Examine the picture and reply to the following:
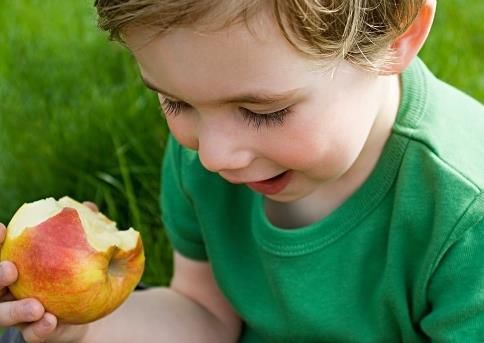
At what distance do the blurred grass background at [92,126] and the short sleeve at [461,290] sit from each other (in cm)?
88

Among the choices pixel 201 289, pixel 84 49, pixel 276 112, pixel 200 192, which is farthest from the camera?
pixel 84 49

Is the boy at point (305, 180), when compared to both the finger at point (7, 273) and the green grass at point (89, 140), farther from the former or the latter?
the green grass at point (89, 140)

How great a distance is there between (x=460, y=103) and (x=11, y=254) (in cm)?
76

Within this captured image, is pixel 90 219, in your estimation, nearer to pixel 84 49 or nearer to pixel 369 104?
pixel 369 104

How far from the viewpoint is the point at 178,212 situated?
2012 millimetres

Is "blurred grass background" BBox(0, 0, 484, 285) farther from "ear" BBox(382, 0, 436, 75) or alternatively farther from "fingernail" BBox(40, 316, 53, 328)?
"ear" BBox(382, 0, 436, 75)

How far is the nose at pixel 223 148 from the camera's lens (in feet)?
4.76

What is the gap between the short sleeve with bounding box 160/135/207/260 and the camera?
1.97m

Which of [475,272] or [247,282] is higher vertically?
[475,272]

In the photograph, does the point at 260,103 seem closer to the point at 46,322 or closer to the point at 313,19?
the point at 313,19

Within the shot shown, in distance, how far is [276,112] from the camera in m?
1.46

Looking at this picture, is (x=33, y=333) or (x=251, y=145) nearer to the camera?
(x=251, y=145)

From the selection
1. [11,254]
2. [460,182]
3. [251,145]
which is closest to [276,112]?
[251,145]

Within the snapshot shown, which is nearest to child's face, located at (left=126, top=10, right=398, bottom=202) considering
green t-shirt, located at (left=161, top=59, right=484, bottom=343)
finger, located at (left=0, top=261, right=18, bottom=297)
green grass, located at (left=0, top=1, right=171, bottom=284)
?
green t-shirt, located at (left=161, top=59, right=484, bottom=343)
